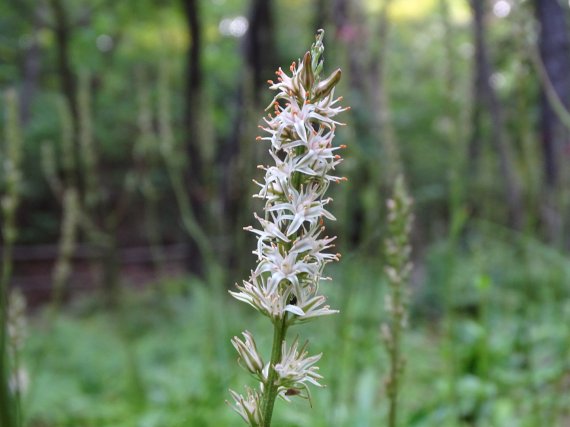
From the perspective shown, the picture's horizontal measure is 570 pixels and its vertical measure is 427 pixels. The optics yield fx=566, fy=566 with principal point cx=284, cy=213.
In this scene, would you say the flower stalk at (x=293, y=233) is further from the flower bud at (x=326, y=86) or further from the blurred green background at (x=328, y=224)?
the blurred green background at (x=328, y=224)

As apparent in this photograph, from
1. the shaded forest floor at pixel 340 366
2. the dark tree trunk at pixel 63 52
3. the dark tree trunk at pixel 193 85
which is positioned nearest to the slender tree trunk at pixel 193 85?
the dark tree trunk at pixel 193 85

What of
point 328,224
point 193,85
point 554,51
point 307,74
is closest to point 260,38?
point 193,85

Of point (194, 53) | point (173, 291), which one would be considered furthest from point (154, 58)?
point (173, 291)

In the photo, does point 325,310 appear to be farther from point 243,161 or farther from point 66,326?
point 66,326

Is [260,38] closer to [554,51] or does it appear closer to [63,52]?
[63,52]

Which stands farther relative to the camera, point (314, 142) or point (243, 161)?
point (243, 161)

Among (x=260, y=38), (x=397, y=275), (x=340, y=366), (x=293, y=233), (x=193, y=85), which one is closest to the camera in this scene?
(x=293, y=233)
